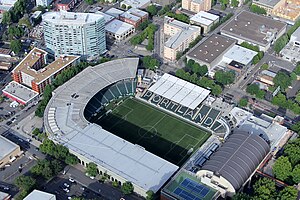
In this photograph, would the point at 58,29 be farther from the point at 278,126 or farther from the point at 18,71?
the point at 278,126

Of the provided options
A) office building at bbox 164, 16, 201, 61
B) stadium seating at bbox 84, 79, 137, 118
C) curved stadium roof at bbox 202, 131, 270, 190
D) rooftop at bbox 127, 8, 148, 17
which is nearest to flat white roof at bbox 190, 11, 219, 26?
office building at bbox 164, 16, 201, 61

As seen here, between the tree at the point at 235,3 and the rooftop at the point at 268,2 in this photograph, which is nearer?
the rooftop at the point at 268,2

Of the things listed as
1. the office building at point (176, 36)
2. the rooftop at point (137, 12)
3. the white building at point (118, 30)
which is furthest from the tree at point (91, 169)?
the rooftop at point (137, 12)

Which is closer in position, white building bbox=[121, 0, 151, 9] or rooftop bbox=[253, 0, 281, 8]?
rooftop bbox=[253, 0, 281, 8]

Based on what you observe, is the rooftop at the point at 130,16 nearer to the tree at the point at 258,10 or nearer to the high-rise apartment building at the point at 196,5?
the high-rise apartment building at the point at 196,5

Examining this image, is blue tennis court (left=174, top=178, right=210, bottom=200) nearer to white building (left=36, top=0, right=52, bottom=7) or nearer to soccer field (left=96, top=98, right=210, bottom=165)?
soccer field (left=96, top=98, right=210, bottom=165)

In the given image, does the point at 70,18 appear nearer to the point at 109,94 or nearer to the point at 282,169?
the point at 109,94

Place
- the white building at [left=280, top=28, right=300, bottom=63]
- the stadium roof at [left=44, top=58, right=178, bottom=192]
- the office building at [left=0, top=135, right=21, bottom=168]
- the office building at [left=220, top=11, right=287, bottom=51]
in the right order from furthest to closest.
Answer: the office building at [left=220, top=11, right=287, bottom=51]
the white building at [left=280, top=28, right=300, bottom=63]
the office building at [left=0, top=135, right=21, bottom=168]
the stadium roof at [left=44, top=58, right=178, bottom=192]

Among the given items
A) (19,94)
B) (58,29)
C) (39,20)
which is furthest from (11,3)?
(19,94)
